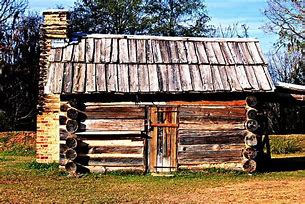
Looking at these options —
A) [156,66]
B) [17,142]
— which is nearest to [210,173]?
[156,66]

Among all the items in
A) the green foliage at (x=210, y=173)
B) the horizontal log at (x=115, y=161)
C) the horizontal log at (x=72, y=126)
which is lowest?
the green foliage at (x=210, y=173)

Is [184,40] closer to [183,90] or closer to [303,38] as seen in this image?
[183,90]

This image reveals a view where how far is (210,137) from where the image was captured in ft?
55.6

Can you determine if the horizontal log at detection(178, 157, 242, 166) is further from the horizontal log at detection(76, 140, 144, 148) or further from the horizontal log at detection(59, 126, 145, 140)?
the horizontal log at detection(59, 126, 145, 140)

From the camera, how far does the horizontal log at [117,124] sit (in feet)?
54.5

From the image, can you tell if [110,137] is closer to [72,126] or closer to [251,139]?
[72,126]

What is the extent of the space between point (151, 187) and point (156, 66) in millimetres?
4558

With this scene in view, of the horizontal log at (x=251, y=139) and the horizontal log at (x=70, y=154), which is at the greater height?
the horizontal log at (x=251, y=139)

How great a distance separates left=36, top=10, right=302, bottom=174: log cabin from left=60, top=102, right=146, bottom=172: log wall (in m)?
0.03

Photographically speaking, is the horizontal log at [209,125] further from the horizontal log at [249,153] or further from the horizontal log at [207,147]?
the horizontal log at [249,153]

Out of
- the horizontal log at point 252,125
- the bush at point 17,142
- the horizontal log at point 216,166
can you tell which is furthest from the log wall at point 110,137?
the bush at point 17,142

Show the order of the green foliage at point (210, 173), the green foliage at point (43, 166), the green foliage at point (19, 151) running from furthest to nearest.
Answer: the green foliage at point (19, 151)
the green foliage at point (43, 166)
the green foliage at point (210, 173)

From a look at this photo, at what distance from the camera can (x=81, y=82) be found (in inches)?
653

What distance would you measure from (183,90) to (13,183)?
18.4 ft
